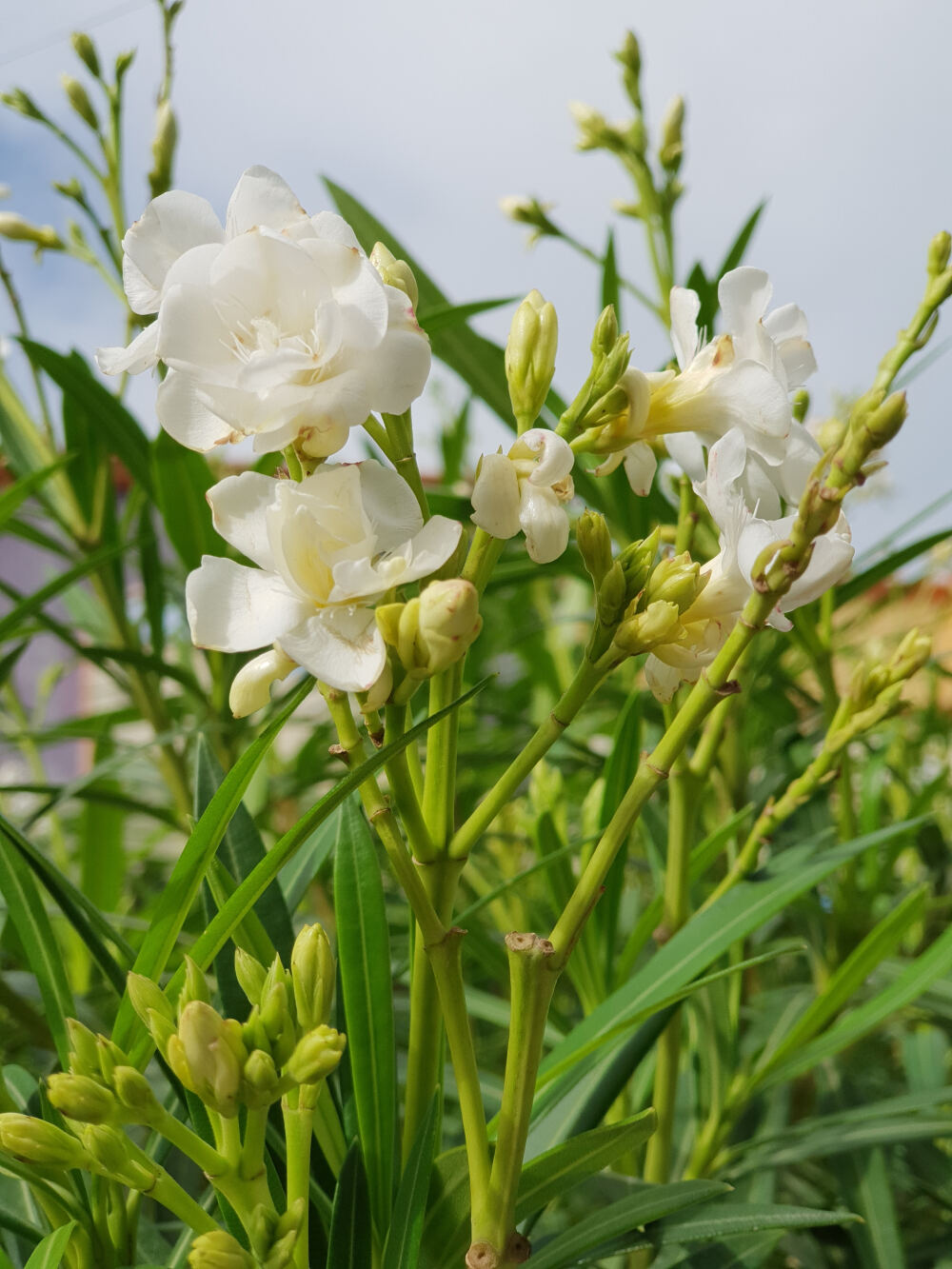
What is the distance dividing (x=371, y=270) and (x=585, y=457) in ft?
1.93

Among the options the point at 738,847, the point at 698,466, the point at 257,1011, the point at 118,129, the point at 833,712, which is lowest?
the point at 738,847

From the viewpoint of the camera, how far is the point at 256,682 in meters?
0.39

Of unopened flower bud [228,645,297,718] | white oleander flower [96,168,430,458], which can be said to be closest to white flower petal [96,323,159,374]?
white oleander flower [96,168,430,458]

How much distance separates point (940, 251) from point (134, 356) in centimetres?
39

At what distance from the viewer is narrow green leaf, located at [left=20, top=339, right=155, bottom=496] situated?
0.91 m

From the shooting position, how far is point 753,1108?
87 cm

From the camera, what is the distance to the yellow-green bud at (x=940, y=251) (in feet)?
1.65

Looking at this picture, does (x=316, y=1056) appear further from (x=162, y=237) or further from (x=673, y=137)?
(x=673, y=137)

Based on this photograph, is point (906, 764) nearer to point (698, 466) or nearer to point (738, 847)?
point (738, 847)

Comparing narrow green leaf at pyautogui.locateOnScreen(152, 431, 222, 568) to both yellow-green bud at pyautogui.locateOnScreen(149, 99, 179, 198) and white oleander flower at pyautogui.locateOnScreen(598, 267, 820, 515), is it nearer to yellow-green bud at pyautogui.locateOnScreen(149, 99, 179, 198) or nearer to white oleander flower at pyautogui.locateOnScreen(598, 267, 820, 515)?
yellow-green bud at pyautogui.locateOnScreen(149, 99, 179, 198)

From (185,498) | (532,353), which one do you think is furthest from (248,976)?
(185,498)

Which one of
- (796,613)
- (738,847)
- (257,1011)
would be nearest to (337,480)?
(257,1011)

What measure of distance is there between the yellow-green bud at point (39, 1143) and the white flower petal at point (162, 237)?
0.97 feet

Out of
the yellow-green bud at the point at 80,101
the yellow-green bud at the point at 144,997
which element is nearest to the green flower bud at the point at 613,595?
the yellow-green bud at the point at 144,997
